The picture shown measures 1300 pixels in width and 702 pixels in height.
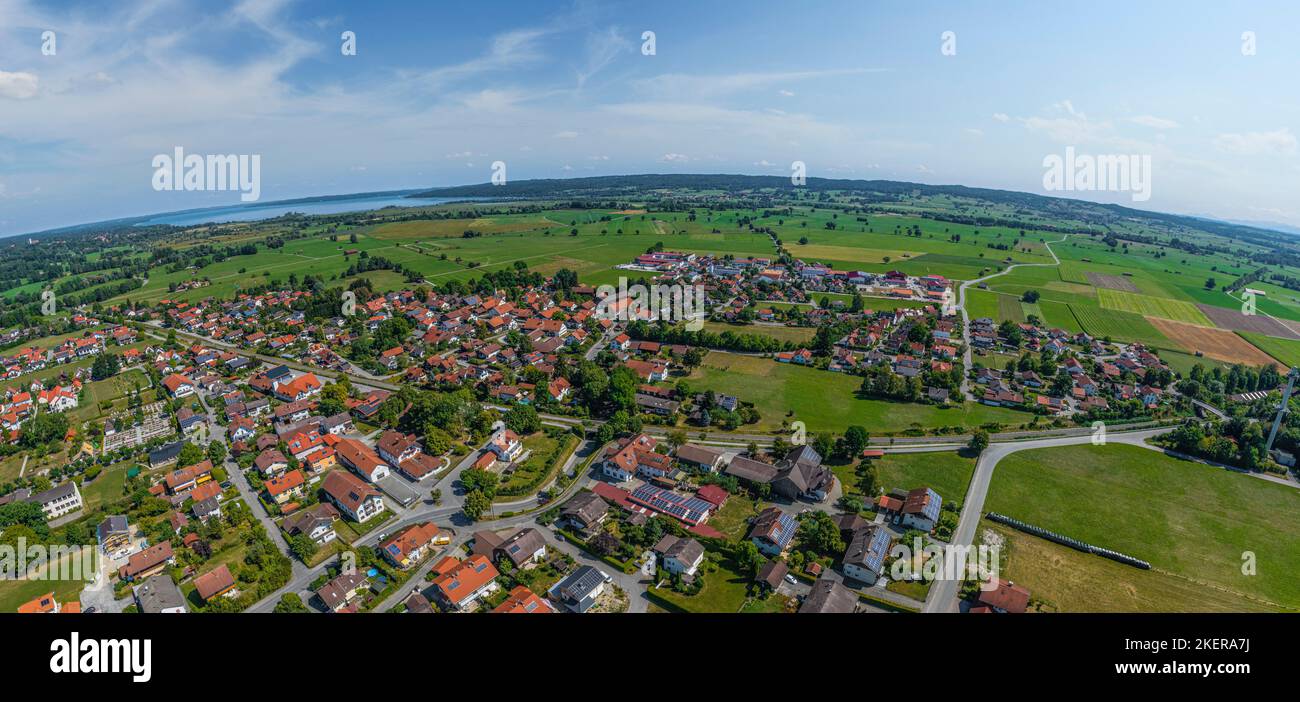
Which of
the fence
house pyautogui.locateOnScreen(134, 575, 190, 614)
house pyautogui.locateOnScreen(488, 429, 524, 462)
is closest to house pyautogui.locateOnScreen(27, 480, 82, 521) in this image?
house pyautogui.locateOnScreen(134, 575, 190, 614)

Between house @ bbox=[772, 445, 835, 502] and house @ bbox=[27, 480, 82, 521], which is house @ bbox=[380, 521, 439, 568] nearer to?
house @ bbox=[772, 445, 835, 502]

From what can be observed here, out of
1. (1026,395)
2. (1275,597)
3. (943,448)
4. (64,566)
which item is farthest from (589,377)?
(1275,597)

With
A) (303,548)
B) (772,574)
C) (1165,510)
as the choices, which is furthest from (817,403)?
(303,548)

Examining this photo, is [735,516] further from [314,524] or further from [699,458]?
[314,524]

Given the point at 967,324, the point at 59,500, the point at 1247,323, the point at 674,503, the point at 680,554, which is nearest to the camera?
the point at 680,554

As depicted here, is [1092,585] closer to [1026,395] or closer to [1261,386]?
[1026,395]

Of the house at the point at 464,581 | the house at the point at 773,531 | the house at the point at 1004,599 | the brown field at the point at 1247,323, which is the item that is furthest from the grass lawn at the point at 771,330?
the brown field at the point at 1247,323

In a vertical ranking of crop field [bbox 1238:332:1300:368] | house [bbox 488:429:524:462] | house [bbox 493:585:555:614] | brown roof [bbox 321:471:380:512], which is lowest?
house [bbox 493:585:555:614]
